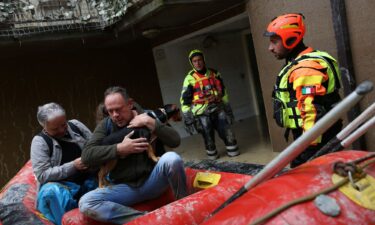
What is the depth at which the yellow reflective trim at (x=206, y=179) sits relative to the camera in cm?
260

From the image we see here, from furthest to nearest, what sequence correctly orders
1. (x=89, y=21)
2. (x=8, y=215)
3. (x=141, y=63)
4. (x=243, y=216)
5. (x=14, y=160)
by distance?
(x=141, y=63) < (x=14, y=160) < (x=89, y=21) < (x=8, y=215) < (x=243, y=216)

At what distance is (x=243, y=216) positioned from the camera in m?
1.31

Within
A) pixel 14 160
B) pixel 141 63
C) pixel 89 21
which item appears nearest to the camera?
pixel 89 21

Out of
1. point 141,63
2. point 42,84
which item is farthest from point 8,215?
point 141,63

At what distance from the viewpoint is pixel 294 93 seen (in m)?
2.42

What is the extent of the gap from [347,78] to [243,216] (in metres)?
2.99

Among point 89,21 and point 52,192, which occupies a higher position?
point 89,21

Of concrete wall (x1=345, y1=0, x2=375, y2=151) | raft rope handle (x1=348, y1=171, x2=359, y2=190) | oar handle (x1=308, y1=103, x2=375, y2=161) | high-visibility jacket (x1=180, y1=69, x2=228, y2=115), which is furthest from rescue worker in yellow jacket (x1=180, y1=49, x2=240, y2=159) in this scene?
A: raft rope handle (x1=348, y1=171, x2=359, y2=190)

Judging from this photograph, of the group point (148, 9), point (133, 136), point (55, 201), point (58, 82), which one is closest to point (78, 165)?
point (55, 201)

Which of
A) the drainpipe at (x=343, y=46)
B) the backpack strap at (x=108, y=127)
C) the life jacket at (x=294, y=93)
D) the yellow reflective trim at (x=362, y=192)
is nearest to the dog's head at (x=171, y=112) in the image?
the backpack strap at (x=108, y=127)

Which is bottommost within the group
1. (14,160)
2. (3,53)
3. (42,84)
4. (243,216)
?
(14,160)

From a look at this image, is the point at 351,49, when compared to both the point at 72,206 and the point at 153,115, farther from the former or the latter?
the point at 72,206

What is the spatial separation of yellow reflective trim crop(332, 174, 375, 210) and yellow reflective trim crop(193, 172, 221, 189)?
1332 millimetres

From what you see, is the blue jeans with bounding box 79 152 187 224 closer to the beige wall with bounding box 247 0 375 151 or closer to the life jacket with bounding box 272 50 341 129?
the life jacket with bounding box 272 50 341 129
